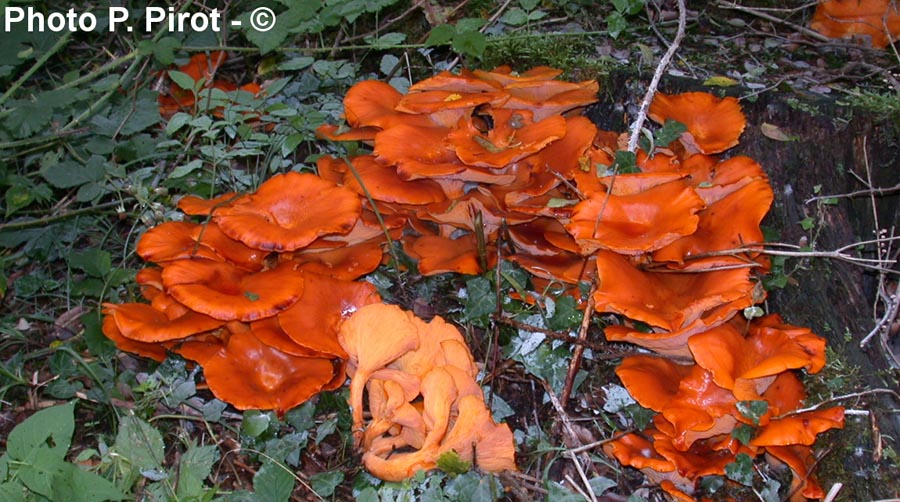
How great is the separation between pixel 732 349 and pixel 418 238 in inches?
75.4

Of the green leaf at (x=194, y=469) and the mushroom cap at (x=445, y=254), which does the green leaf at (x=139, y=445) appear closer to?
the green leaf at (x=194, y=469)

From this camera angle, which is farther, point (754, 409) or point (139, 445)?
point (139, 445)

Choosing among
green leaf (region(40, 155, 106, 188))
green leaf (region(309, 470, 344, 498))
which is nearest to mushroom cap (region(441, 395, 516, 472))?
green leaf (region(309, 470, 344, 498))

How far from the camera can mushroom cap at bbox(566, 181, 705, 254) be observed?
3762 millimetres

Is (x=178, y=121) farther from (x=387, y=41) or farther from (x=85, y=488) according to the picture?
(x=85, y=488)

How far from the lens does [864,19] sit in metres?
5.62

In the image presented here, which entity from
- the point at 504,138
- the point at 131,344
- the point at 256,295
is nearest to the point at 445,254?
the point at 504,138

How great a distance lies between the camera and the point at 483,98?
4203 mm

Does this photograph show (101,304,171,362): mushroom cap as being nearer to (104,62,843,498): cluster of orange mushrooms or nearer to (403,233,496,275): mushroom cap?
(104,62,843,498): cluster of orange mushrooms

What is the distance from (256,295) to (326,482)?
0.97m

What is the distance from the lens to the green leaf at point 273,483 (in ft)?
12.3

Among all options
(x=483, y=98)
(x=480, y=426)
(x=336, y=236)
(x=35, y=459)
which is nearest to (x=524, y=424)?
(x=480, y=426)

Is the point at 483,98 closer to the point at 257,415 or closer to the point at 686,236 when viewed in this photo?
the point at 686,236

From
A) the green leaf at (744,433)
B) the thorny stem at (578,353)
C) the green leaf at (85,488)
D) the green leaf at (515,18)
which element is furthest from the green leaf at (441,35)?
the green leaf at (85,488)
